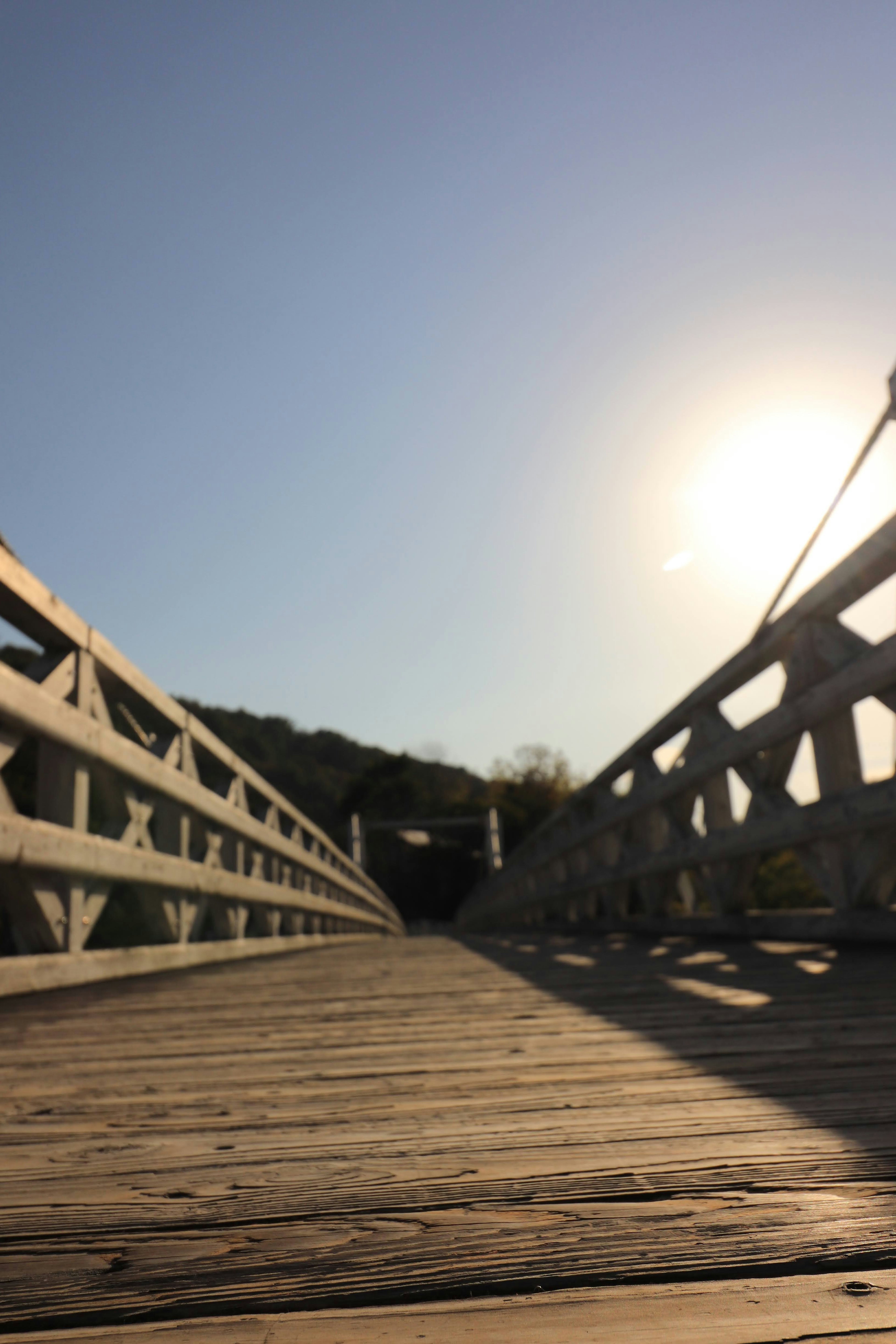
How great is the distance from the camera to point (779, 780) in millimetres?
4430

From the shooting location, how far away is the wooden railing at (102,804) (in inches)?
118

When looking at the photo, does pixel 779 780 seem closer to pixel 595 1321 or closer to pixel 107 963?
pixel 107 963

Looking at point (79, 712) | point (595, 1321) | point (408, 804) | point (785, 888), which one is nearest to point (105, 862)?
point (79, 712)

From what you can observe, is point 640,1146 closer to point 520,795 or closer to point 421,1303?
point 421,1303

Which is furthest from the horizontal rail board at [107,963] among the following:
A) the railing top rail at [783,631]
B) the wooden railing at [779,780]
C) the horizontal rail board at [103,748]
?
the railing top rail at [783,631]

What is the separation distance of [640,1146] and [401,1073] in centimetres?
73

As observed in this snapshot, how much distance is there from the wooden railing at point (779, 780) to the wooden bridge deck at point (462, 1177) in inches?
48.4

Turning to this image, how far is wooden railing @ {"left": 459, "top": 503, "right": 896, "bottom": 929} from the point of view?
11.5 feet

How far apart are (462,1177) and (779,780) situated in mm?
3655

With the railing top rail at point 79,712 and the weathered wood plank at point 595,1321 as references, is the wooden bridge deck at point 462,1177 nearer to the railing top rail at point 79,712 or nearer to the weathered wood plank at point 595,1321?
the weathered wood plank at point 595,1321

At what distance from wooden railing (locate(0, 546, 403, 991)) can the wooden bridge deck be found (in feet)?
2.28

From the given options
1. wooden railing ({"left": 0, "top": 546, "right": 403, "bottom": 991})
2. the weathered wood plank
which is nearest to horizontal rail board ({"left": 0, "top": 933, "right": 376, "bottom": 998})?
wooden railing ({"left": 0, "top": 546, "right": 403, "bottom": 991})

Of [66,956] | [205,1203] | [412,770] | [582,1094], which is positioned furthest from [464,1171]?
[412,770]

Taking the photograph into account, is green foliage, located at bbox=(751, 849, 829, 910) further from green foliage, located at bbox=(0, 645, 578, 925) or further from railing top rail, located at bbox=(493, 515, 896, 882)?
green foliage, located at bbox=(0, 645, 578, 925)
